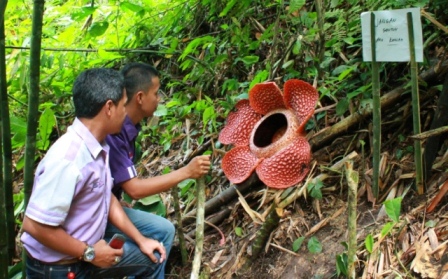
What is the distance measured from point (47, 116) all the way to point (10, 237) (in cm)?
90

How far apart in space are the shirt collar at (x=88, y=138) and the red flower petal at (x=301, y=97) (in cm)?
129

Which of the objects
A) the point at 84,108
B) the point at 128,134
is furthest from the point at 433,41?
the point at 84,108

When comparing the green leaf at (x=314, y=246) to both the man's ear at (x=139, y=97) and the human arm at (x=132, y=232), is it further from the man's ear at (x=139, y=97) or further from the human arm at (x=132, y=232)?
the man's ear at (x=139, y=97)

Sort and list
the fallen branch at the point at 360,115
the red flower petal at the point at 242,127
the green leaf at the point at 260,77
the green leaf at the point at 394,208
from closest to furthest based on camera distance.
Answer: the green leaf at the point at 394,208, the fallen branch at the point at 360,115, the red flower petal at the point at 242,127, the green leaf at the point at 260,77

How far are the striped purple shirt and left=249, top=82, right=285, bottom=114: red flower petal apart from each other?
3.85ft

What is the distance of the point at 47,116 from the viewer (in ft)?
11.0

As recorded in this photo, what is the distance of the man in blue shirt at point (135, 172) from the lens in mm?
2803

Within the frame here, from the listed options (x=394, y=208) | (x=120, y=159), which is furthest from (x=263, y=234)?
(x=120, y=159)

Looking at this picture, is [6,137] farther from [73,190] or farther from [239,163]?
[239,163]

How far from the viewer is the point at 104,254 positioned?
8.01 ft

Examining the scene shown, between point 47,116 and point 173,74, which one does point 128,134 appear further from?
point 173,74

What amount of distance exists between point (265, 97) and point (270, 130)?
24cm

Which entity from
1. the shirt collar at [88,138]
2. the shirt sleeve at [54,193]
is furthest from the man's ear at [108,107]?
the shirt sleeve at [54,193]

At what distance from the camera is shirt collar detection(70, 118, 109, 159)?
242 centimetres
